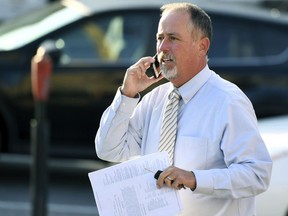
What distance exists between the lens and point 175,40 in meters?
3.49

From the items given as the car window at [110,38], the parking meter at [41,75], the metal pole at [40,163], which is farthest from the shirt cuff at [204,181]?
the car window at [110,38]

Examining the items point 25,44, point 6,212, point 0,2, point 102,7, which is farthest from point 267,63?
point 0,2

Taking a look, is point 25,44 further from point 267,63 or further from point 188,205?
point 188,205

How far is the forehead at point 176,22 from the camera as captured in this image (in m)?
3.47

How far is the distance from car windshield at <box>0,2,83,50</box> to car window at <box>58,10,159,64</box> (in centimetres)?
16

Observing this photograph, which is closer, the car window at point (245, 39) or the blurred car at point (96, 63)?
the blurred car at point (96, 63)

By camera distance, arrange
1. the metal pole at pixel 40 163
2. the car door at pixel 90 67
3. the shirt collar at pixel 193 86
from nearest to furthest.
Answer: the shirt collar at pixel 193 86 → the metal pole at pixel 40 163 → the car door at pixel 90 67

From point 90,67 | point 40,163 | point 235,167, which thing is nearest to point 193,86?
point 235,167

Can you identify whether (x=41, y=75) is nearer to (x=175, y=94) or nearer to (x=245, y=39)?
(x=245, y=39)

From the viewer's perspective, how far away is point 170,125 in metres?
3.54

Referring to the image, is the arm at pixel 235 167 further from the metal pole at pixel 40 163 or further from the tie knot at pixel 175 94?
the metal pole at pixel 40 163

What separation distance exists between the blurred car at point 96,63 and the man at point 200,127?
5086 mm

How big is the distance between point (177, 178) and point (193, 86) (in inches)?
15.8

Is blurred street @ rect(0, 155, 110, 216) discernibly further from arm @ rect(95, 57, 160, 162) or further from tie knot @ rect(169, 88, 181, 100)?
tie knot @ rect(169, 88, 181, 100)
